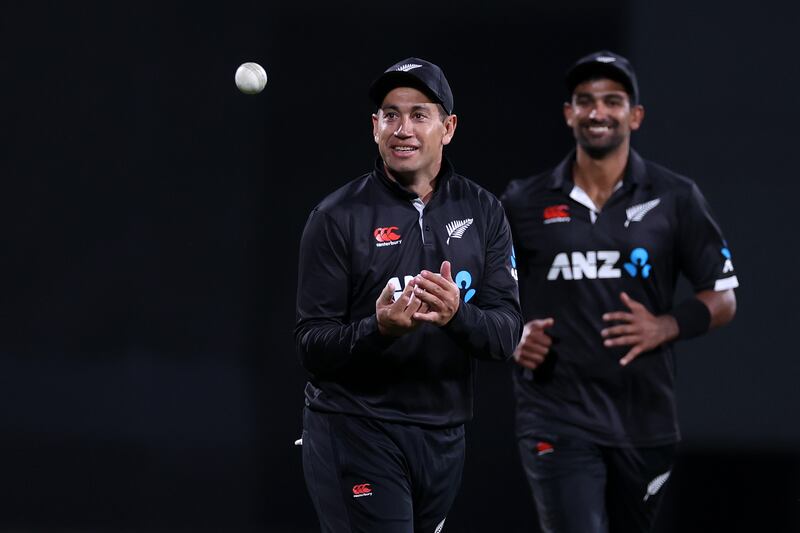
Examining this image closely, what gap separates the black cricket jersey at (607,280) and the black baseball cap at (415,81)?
1.09 metres

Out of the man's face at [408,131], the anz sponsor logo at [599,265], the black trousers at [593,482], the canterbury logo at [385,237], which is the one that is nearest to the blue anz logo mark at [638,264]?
the anz sponsor logo at [599,265]

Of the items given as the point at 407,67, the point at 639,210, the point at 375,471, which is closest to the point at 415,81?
the point at 407,67

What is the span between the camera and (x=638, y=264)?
4.09 m

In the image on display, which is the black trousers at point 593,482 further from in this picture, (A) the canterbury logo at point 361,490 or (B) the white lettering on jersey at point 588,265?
(A) the canterbury logo at point 361,490

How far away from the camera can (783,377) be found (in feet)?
17.1

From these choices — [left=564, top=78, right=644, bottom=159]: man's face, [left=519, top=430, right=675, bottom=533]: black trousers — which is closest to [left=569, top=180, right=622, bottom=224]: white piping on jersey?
[left=564, top=78, right=644, bottom=159]: man's face

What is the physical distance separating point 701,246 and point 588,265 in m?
0.43

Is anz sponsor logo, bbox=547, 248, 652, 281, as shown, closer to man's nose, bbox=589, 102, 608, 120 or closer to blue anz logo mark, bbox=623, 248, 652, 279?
blue anz logo mark, bbox=623, 248, 652, 279

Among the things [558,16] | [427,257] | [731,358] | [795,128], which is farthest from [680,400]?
[427,257]

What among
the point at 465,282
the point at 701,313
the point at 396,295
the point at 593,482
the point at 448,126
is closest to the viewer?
the point at 396,295

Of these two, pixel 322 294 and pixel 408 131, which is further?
pixel 408 131

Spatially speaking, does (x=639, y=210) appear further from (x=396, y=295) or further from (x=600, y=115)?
(x=396, y=295)

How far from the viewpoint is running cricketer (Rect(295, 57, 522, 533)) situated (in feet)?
9.90

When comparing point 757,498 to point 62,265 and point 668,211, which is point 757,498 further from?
point 62,265
